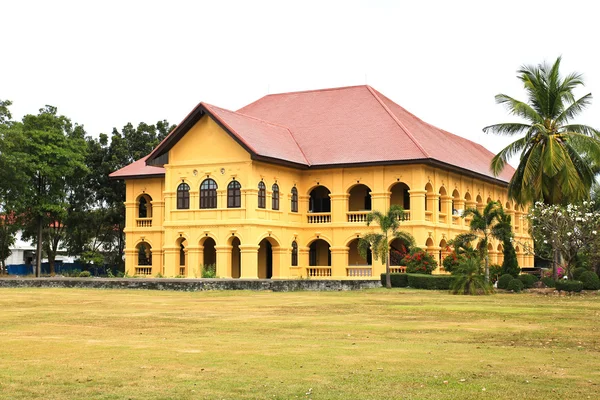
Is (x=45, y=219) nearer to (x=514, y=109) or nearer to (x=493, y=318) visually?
(x=514, y=109)

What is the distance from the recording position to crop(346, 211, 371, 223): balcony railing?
1860 inches

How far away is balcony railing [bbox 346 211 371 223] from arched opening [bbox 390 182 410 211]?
112 inches

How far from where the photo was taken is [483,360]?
13625 millimetres

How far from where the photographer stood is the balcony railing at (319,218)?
4821cm

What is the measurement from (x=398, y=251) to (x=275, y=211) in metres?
6.78

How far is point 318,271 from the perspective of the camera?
158ft

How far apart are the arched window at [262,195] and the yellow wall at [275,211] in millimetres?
199

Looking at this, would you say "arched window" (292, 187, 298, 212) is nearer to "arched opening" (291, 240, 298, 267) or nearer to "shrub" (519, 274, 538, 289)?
"arched opening" (291, 240, 298, 267)

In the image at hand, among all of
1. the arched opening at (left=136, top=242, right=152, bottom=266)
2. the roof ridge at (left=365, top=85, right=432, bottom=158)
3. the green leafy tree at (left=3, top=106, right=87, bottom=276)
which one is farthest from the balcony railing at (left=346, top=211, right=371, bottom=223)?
the green leafy tree at (left=3, top=106, right=87, bottom=276)

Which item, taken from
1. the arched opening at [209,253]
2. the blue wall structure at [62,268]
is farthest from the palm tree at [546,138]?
the blue wall structure at [62,268]

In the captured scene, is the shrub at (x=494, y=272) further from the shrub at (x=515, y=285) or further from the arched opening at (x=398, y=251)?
the shrub at (x=515, y=285)

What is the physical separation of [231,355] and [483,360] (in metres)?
3.91

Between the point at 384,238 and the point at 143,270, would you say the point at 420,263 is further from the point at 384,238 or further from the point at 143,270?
the point at 143,270

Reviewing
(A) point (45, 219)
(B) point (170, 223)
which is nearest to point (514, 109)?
(B) point (170, 223)
